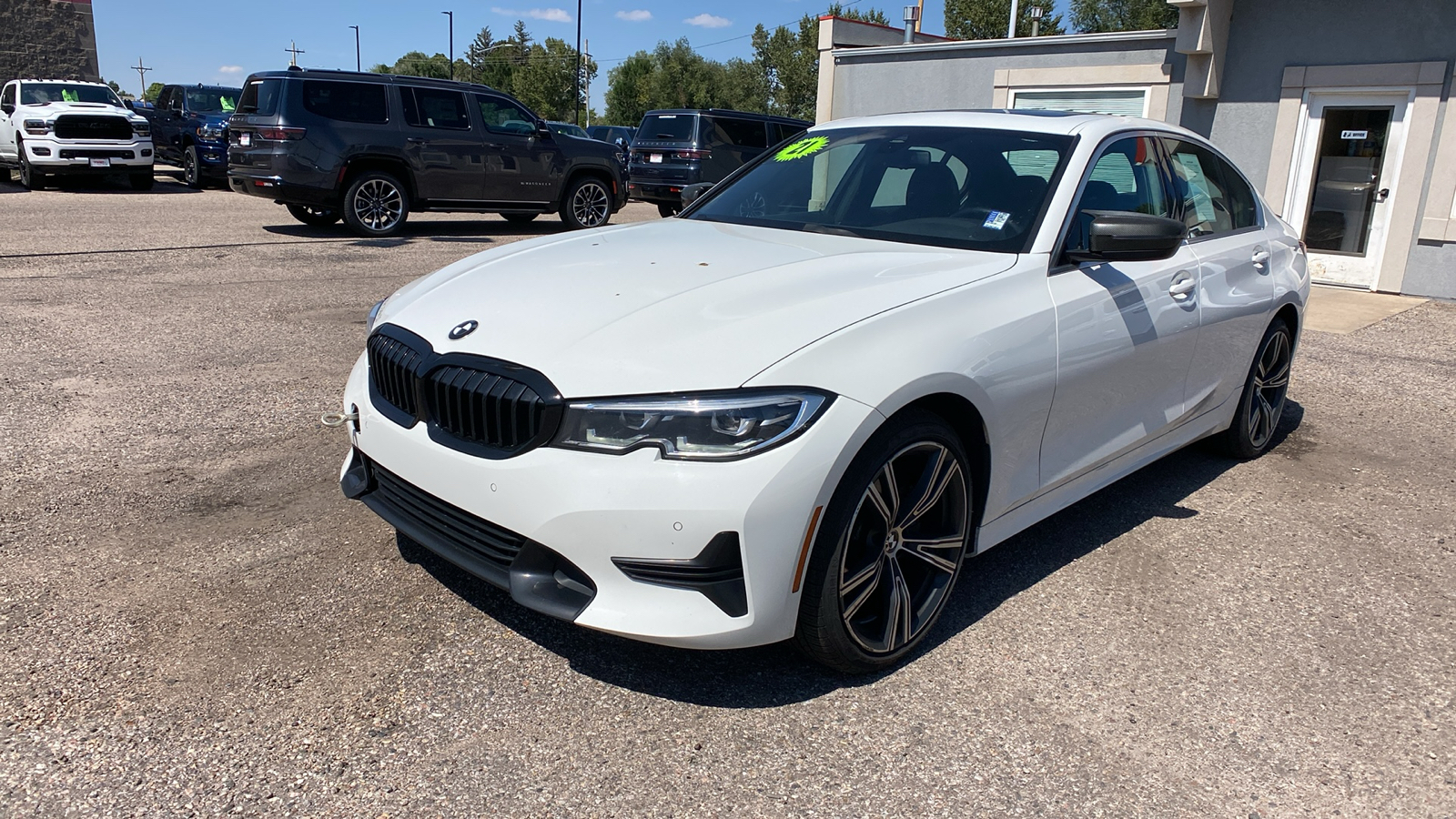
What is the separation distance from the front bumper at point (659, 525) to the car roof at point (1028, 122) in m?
1.90

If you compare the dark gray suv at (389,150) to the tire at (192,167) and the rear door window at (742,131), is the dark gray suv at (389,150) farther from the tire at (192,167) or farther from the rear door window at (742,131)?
the tire at (192,167)

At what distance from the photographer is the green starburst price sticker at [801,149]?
14.8ft

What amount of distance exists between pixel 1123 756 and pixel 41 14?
3944cm

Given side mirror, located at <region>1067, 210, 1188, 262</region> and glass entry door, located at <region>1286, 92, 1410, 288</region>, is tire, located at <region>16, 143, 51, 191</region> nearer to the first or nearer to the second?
glass entry door, located at <region>1286, 92, 1410, 288</region>

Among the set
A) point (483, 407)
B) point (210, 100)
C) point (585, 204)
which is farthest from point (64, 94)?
point (483, 407)

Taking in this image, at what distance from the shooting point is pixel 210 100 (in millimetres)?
20531

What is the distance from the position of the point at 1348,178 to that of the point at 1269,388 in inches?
318

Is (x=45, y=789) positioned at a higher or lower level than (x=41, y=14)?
lower

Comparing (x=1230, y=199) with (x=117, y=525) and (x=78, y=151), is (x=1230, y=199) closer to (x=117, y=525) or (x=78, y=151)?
(x=117, y=525)

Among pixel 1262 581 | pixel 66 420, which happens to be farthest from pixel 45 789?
pixel 1262 581

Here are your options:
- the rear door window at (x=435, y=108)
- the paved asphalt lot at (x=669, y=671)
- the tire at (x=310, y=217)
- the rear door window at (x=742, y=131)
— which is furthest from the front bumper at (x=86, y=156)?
the paved asphalt lot at (x=669, y=671)

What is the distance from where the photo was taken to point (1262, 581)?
→ 3.77 metres

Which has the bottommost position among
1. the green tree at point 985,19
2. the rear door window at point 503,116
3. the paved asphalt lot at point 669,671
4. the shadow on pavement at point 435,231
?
the paved asphalt lot at point 669,671

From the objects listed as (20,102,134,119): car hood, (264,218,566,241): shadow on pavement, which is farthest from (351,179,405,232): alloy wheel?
(20,102,134,119): car hood
